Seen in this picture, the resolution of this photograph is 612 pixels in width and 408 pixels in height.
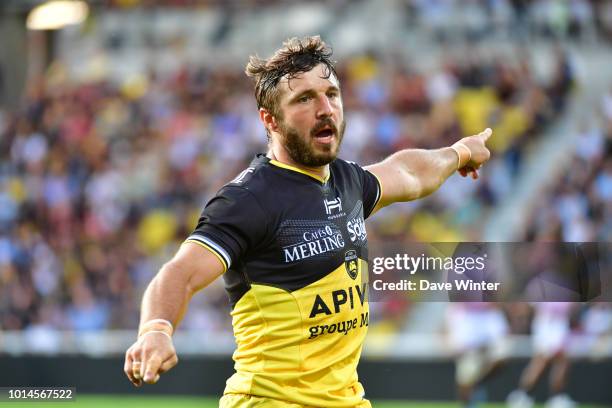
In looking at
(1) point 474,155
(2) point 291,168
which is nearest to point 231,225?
(2) point 291,168

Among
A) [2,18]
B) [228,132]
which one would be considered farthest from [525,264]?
[2,18]

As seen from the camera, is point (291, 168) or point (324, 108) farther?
point (291, 168)

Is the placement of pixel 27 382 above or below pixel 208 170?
below

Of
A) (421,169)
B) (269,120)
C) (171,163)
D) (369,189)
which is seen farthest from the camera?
(171,163)

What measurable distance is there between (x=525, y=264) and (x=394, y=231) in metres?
6.96

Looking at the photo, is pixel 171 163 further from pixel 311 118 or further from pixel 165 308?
pixel 165 308

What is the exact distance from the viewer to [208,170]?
50.8 ft

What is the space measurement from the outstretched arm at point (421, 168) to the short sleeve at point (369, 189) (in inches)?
1.8

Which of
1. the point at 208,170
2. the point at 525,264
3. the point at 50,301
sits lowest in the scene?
the point at 525,264

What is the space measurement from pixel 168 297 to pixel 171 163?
12.2m

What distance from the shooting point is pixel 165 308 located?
373 cm

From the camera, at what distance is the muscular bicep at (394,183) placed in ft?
16.2

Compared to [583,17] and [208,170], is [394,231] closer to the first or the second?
[208,170]

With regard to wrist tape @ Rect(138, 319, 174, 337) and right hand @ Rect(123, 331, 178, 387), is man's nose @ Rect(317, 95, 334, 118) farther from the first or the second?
right hand @ Rect(123, 331, 178, 387)
